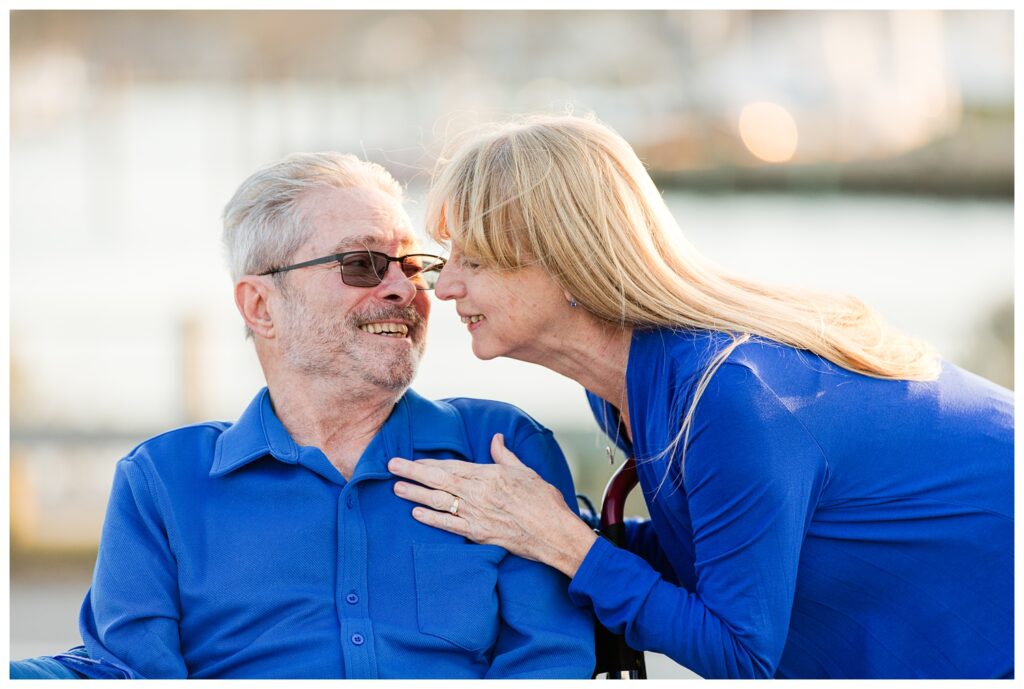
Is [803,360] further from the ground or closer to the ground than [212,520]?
further from the ground

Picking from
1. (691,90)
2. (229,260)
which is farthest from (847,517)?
(691,90)

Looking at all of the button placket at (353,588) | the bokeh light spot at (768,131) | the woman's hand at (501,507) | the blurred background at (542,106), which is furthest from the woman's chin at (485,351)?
the bokeh light spot at (768,131)

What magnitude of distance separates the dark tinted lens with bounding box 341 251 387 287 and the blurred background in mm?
6018

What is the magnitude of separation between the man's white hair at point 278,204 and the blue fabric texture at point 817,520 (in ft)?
2.98

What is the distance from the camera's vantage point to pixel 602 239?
250cm

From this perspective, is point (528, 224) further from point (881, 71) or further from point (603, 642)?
point (881, 71)

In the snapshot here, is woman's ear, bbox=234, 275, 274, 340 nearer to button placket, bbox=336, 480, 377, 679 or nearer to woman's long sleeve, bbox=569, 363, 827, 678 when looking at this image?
button placket, bbox=336, 480, 377, 679

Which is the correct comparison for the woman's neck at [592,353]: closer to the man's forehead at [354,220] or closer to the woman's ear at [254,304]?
the man's forehead at [354,220]

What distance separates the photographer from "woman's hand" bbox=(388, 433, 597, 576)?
2.48 metres

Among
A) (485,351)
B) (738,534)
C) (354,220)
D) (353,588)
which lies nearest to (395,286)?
(354,220)

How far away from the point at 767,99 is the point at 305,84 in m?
4.20

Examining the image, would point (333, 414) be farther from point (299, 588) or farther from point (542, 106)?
point (542, 106)

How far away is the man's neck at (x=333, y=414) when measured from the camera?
278 centimetres

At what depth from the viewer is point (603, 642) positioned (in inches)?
105
